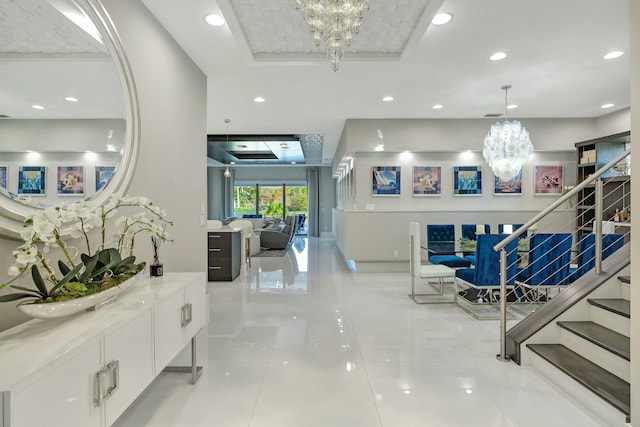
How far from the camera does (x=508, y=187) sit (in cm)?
722

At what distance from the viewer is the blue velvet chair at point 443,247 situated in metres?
5.26

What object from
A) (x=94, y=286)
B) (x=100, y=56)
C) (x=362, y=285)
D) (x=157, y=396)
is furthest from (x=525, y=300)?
(x=100, y=56)

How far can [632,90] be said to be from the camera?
6.31 feet

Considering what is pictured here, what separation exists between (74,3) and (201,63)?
2.12 meters

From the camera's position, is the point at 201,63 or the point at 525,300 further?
the point at 525,300

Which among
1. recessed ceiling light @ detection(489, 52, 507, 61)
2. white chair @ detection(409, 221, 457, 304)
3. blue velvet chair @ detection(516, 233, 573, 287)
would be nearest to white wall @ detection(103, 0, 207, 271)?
white chair @ detection(409, 221, 457, 304)

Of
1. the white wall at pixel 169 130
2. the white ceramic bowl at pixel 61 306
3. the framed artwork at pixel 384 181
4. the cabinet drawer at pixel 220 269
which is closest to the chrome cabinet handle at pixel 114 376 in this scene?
the white ceramic bowl at pixel 61 306

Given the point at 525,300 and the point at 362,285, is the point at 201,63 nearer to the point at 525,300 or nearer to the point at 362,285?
the point at 362,285

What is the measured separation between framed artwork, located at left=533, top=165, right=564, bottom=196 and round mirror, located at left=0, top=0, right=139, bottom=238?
7.46 m

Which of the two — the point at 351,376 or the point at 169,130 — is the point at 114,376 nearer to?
the point at 351,376

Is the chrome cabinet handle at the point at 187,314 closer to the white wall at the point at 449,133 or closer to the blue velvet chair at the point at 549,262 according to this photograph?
the blue velvet chair at the point at 549,262

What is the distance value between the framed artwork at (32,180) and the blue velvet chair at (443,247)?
4.55 m

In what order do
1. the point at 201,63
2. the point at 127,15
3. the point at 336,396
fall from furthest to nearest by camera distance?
1. the point at 201,63
2. the point at 127,15
3. the point at 336,396

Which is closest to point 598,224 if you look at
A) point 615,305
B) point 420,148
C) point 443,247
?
point 615,305
